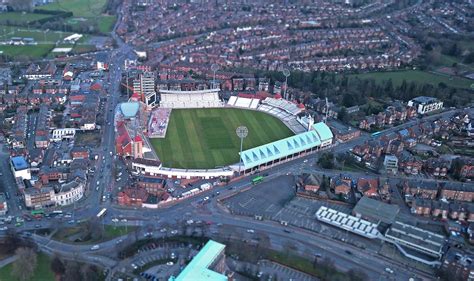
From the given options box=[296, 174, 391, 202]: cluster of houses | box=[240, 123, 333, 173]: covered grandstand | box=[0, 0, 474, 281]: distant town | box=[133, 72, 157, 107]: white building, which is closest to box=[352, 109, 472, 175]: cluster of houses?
box=[0, 0, 474, 281]: distant town

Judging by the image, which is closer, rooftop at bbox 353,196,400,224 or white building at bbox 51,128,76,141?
rooftop at bbox 353,196,400,224

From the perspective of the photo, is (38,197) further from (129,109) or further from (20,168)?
(129,109)

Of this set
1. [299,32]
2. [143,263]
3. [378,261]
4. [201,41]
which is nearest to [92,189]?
[143,263]

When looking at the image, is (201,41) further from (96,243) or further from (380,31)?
(96,243)

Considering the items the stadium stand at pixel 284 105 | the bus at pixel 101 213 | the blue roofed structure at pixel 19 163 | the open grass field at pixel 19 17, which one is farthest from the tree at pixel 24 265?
the open grass field at pixel 19 17

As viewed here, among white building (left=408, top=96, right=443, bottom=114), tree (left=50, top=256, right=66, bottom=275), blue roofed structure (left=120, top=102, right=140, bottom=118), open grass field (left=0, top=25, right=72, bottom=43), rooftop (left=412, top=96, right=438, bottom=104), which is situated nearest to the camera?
tree (left=50, top=256, right=66, bottom=275)

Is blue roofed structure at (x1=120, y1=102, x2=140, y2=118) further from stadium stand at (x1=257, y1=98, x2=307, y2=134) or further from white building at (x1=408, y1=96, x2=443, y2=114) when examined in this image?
white building at (x1=408, y1=96, x2=443, y2=114)

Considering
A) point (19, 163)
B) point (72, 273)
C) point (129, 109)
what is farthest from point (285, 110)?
point (72, 273)
